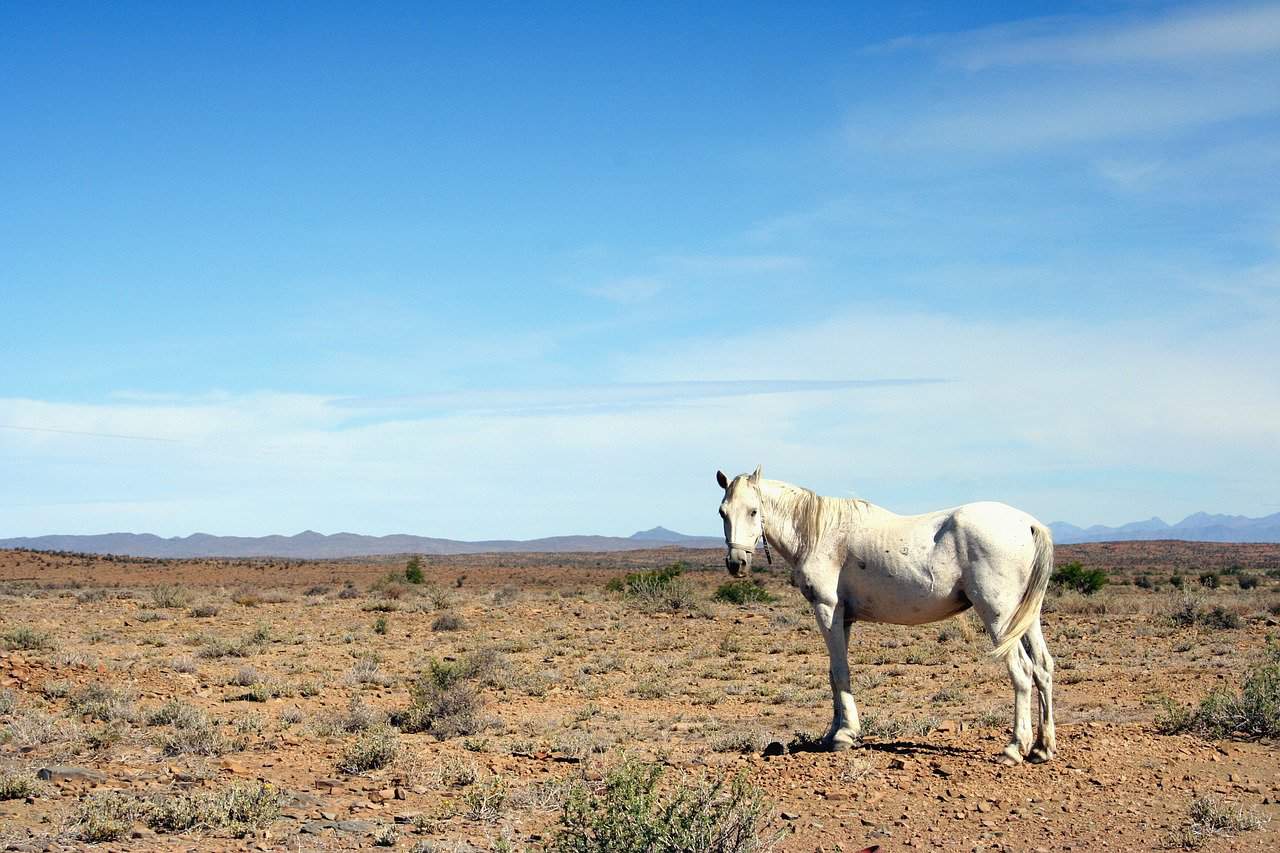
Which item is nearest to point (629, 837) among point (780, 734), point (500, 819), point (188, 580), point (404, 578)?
point (500, 819)

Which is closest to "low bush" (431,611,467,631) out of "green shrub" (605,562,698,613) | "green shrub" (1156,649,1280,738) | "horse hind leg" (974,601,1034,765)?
"green shrub" (605,562,698,613)

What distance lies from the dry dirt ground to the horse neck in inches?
68.4

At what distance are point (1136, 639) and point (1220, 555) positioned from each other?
8064 centimetres

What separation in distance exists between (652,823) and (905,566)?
3.60 meters

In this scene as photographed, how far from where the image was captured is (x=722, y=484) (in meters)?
9.54

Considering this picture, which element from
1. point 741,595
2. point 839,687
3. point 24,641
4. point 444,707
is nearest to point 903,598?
point 839,687

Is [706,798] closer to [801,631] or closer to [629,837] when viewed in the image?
[629,837]

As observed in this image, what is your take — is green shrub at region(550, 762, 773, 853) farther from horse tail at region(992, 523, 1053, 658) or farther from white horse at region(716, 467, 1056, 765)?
horse tail at region(992, 523, 1053, 658)

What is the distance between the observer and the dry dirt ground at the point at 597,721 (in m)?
7.55

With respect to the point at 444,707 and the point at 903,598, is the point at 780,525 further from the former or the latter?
the point at 444,707

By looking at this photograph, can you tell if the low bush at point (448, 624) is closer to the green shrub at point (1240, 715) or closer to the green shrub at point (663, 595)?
the green shrub at point (663, 595)

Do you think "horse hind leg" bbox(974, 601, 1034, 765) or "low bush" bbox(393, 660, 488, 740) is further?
"low bush" bbox(393, 660, 488, 740)

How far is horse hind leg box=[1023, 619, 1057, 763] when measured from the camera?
28.1ft

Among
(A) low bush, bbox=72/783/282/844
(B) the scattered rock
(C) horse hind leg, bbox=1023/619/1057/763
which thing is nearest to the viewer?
(A) low bush, bbox=72/783/282/844
